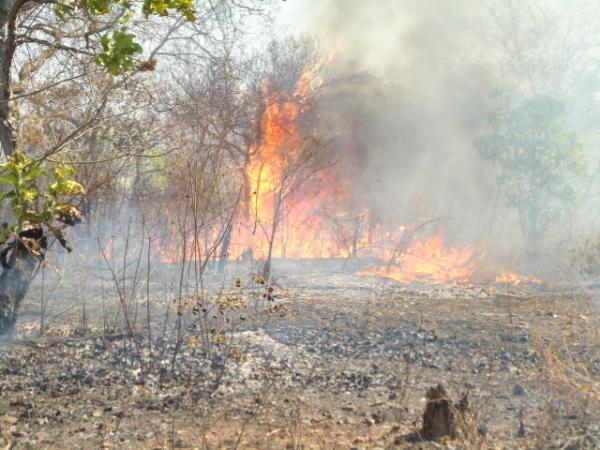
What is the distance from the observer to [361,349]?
7.61 meters

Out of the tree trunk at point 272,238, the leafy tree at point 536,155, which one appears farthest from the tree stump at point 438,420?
the leafy tree at point 536,155

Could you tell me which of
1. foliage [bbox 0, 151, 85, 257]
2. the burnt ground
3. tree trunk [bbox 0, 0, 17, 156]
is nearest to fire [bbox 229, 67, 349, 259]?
the burnt ground

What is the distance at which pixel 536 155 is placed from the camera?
61.4 feet

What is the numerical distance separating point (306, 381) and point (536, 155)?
1503 cm

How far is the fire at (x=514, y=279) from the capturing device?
15.2 m

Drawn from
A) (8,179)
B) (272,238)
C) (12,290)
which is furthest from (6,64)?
(272,238)

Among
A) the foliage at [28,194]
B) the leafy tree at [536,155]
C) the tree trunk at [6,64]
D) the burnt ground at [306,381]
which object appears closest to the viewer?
the foliage at [28,194]

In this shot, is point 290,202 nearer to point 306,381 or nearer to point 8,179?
point 306,381

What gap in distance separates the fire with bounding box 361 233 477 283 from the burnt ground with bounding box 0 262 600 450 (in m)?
5.84

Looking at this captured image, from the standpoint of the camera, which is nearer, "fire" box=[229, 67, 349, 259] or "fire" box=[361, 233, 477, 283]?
"fire" box=[361, 233, 477, 283]

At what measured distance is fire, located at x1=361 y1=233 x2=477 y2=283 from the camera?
16234 millimetres

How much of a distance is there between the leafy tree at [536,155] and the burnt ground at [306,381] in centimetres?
989

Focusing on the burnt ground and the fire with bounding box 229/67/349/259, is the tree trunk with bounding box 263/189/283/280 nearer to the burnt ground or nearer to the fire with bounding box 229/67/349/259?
the burnt ground

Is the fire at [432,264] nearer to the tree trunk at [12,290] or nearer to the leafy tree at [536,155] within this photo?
the leafy tree at [536,155]
